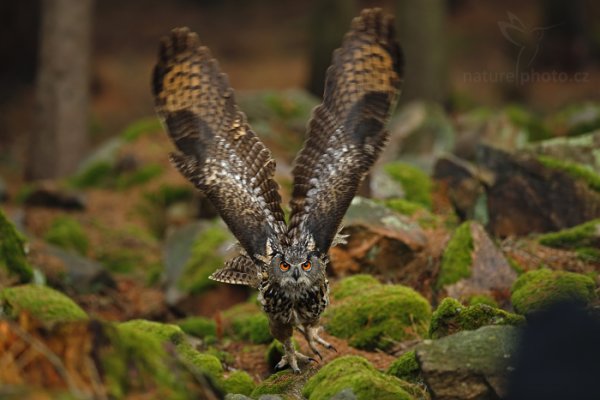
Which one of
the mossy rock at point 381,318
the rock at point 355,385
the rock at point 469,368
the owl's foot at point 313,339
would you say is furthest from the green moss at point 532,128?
the rock at point 469,368

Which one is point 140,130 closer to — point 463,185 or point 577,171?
point 463,185

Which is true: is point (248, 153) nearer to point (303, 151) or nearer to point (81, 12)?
point (303, 151)

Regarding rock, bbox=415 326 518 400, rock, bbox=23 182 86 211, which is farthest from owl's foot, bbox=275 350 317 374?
rock, bbox=23 182 86 211

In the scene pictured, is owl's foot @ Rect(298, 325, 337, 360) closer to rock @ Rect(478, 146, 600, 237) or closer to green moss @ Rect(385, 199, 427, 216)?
green moss @ Rect(385, 199, 427, 216)

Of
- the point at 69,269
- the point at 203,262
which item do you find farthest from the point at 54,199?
the point at 203,262

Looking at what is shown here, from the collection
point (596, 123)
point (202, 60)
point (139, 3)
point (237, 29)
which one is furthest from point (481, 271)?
point (139, 3)
